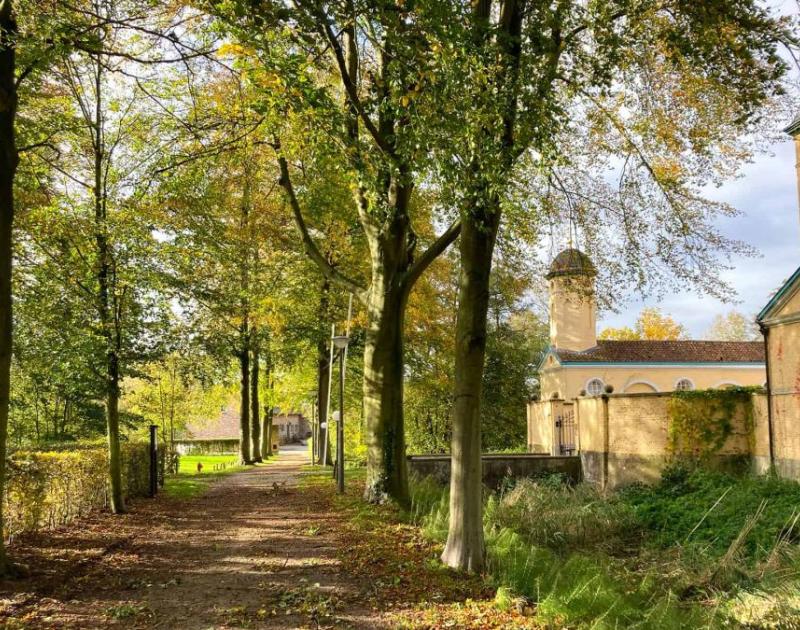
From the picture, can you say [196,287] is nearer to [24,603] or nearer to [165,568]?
[165,568]

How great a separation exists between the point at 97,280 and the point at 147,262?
895mm

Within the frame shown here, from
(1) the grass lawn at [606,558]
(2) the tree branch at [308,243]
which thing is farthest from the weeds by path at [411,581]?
(2) the tree branch at [308,243]

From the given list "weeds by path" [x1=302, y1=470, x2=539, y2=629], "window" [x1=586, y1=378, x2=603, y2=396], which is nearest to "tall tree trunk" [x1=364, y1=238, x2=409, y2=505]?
"weeds by path" [x1=302, y1=470, x2=539, y2=629]

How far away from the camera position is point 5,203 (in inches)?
275

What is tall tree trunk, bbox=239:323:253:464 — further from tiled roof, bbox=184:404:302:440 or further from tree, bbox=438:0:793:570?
tiled roof, bbox=184:404:302:440

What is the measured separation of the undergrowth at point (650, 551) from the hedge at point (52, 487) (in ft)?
18.4

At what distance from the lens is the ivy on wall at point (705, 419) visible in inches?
671

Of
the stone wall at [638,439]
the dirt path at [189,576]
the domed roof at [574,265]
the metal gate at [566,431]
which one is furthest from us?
the metal gate at [566,431]

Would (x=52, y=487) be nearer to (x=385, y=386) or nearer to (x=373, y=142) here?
(x=385, y=386)

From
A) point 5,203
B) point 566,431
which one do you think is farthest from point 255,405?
point 5,203

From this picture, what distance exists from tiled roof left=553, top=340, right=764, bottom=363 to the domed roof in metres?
19.8

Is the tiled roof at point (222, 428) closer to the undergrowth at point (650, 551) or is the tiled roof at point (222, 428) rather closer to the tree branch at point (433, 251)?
the undergrowth at point (650, 551)

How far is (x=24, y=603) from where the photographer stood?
590 cm

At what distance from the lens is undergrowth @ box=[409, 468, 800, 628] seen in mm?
6438
